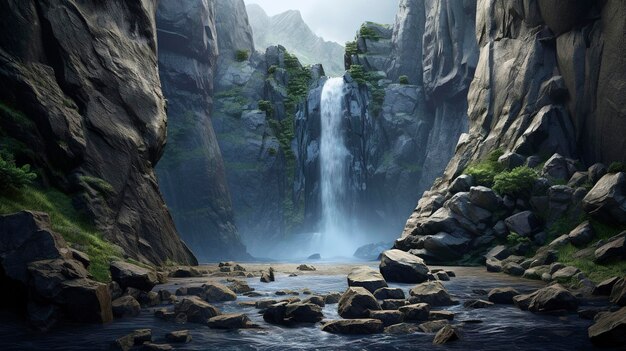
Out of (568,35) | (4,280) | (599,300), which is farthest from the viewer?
(568,35)

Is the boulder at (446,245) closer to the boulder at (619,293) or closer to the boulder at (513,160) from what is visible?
the boulder at (513,160)

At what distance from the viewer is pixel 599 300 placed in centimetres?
1345

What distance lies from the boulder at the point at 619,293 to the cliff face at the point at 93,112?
1831cm

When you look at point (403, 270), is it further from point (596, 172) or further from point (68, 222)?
point (68, 222)

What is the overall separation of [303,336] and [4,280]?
7.92 meters

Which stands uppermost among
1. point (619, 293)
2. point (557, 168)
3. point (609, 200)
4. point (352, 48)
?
point (352, 48)

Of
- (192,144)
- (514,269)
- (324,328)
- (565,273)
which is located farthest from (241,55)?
(324,328)

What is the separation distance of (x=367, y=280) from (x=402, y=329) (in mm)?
5051

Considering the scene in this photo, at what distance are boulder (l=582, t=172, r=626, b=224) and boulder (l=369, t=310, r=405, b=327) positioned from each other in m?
13.5

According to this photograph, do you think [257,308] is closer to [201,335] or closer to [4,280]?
[201,335]

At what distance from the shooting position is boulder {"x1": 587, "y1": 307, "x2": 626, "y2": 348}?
841 centimetres

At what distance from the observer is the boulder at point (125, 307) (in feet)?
40.2

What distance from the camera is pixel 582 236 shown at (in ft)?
66.6

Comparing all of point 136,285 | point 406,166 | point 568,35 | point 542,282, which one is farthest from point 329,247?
point 136,285
